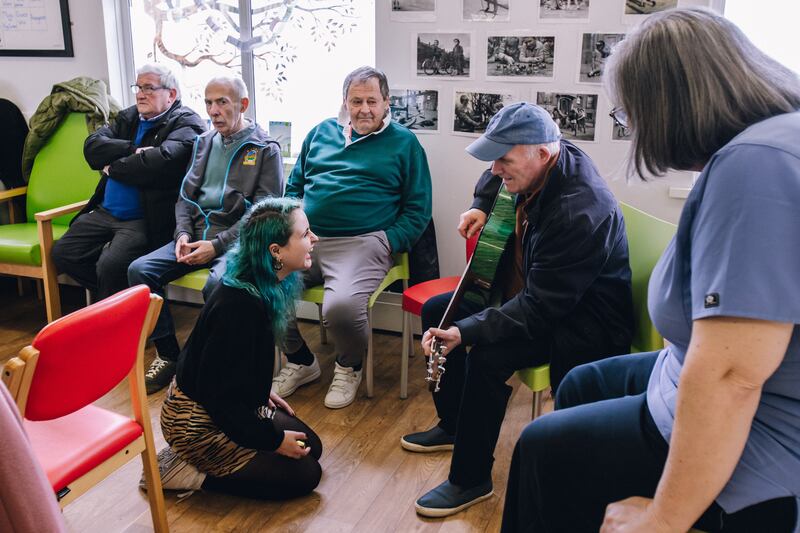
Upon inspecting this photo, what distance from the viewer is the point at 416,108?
129 inches

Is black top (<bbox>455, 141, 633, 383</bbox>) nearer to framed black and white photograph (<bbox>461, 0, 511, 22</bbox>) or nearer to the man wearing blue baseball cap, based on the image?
the man wearing blue baseball cap

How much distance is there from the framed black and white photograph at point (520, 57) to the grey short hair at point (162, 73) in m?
1.48

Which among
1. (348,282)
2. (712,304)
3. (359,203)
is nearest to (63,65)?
(359,203)

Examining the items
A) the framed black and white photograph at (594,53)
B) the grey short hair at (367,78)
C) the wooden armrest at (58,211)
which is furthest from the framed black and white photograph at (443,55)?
the wooden armrest at (58,211)

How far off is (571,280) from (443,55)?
154cm

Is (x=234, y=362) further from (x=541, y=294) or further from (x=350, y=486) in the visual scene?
(x=541, y=294)

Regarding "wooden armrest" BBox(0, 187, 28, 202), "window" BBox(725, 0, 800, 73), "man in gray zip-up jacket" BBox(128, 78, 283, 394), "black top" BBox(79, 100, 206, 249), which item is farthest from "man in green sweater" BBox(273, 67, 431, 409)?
"wooden armrest" BBox(0, 187, 28, 202)

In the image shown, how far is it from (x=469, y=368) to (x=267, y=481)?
2.28 ft

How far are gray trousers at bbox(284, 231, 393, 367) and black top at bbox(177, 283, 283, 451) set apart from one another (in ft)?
2.33

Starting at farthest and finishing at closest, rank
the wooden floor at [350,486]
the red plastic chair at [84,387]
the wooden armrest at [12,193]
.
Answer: the wooden armrest at [12,193] → the wooden floor at [350,486] → the red plastic chair at [84,387]

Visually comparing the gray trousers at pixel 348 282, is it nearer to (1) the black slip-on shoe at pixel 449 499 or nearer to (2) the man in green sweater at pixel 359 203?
(2) the man in green sweater at pixel 359 203

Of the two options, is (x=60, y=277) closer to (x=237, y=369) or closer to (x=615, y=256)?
(x=237, y=369)

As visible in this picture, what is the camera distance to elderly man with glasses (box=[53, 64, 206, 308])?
3301 millimetres

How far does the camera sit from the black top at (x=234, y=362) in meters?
A: 2.00
